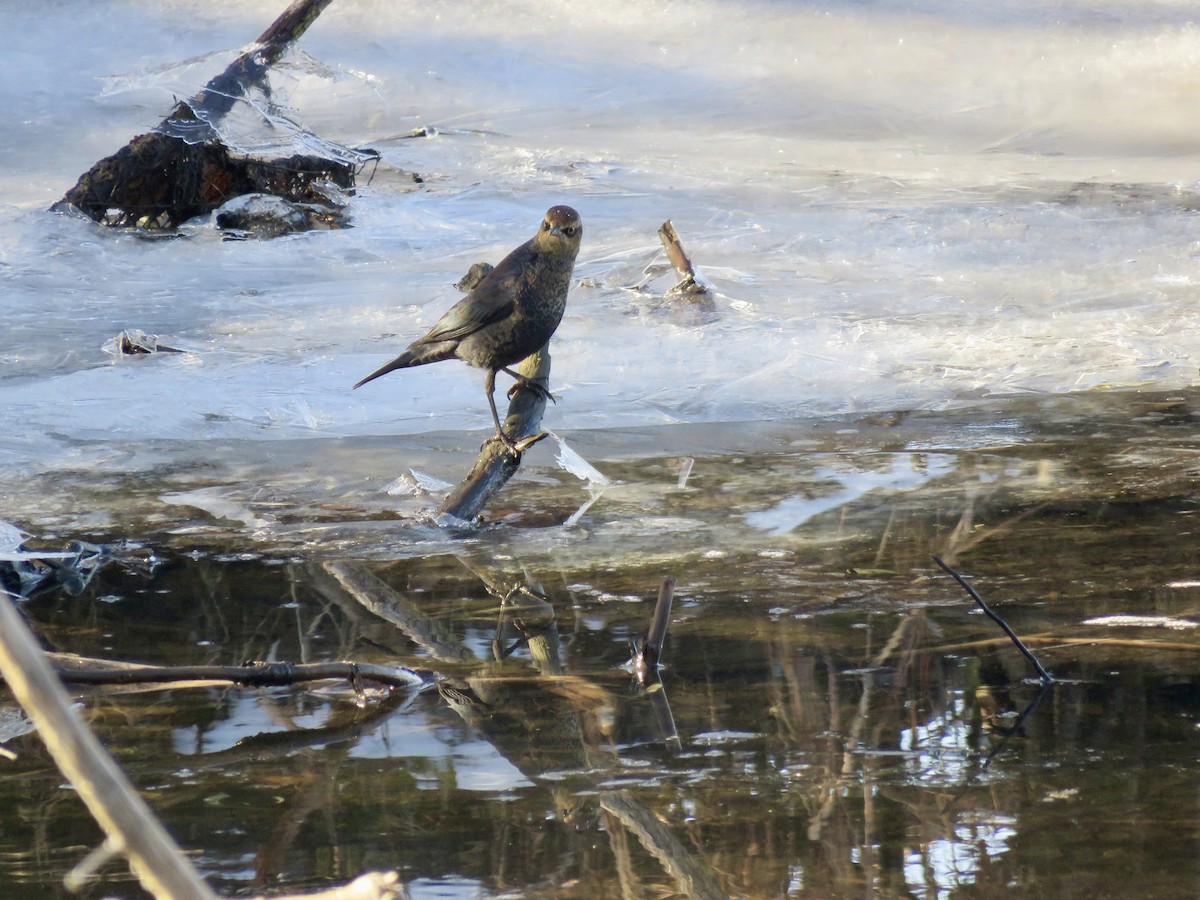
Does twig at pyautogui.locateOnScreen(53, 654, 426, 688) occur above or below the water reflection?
above

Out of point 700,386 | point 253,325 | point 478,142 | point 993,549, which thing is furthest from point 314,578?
point 478,142

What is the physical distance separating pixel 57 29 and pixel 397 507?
9403 mm

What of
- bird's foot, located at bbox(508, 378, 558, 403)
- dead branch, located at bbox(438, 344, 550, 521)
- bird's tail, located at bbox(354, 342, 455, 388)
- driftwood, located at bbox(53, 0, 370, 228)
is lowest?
dead branch, located at bbox(438, 344, 550, 521)

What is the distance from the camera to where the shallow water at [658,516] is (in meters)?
1.85

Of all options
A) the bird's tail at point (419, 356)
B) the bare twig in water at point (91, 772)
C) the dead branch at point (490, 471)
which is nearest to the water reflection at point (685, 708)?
the dead branch at point (490, 471)

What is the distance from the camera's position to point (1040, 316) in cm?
565

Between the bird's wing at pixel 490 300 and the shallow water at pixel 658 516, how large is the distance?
49 cm


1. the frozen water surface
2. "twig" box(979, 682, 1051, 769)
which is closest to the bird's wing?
the frozen water surface

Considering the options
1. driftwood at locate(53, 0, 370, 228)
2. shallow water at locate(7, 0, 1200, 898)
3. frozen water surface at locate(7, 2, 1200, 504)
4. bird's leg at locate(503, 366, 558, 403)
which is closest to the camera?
shallow water at locate(7, 0, 1200, 898)

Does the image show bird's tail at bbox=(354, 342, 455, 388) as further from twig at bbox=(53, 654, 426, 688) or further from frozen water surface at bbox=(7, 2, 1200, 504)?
twig at bbox=(53, 654, 426, 688)

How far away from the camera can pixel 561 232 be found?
3.43 meters

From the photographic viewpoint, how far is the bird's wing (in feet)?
11.4

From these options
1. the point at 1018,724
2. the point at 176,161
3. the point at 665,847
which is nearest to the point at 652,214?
the point at 176,161

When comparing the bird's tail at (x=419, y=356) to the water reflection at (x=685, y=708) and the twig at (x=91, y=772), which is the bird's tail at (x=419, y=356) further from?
the twig at (x=91, y=772)
